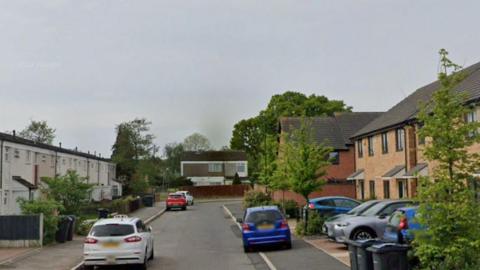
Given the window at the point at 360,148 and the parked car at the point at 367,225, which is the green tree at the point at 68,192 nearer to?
the parked car at the point at 367,225

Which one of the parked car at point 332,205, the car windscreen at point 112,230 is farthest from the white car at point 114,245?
the parked car at point 332,205

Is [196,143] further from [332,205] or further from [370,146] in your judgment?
[332,205]

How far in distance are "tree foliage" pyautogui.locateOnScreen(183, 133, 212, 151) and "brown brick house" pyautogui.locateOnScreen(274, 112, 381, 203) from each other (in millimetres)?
85025

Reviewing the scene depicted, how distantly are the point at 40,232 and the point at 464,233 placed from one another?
1609 cm

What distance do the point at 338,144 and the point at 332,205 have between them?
18.3 metres

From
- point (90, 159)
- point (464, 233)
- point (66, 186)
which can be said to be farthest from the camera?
point (90, 159)

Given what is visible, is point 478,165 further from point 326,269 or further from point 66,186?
point 66,186

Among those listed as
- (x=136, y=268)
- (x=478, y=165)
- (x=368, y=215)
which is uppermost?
(x=478, y=165)

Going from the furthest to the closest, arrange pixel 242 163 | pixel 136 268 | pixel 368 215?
pixel 242 163
pixel 368 215
pixel 136 268

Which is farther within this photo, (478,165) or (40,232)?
(40,232)

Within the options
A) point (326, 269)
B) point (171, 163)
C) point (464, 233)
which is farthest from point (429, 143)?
point (171, 163)

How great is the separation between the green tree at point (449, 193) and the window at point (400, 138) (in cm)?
2158

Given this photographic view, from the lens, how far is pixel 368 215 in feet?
62.7

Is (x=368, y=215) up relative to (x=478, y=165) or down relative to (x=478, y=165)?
down
